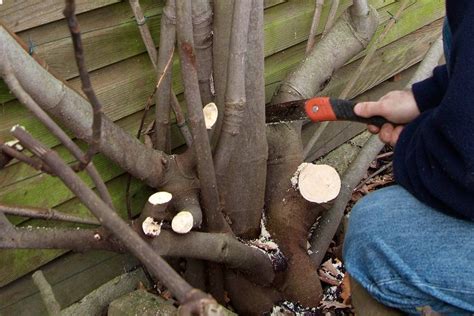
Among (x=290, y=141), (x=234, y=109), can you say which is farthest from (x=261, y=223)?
(x=234, y=109)

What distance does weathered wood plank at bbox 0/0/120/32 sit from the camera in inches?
85.2

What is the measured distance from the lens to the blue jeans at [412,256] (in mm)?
1668

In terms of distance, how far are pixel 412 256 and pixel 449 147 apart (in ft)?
1.07

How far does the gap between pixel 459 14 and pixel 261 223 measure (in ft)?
5.12

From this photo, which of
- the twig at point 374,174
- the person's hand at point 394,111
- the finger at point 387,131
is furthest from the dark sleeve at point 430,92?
the twig at point 374,174

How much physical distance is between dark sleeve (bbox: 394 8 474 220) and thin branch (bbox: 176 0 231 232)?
0.77 m

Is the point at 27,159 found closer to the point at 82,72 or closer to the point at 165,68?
the point at 82,72

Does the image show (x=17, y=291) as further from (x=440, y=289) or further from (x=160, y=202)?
(x=440, y=289)

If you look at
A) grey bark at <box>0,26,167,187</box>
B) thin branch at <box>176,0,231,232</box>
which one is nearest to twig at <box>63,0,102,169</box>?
grey bark at <box>0,26,167,187</box>

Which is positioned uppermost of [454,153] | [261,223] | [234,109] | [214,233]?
[454,153]

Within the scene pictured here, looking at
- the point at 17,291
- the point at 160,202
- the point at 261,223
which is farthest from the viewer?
the point at 261,223

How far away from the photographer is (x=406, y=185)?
1.85 m

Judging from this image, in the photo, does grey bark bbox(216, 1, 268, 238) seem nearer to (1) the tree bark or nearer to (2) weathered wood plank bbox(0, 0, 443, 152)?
(1) the tree bark

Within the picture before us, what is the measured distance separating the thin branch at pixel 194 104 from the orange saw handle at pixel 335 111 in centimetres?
45
